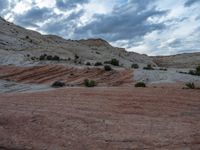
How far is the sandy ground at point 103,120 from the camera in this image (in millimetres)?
11117

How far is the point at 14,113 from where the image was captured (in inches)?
580

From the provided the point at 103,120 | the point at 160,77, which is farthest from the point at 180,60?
the point at 103,120

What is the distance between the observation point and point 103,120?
1318 centimetres

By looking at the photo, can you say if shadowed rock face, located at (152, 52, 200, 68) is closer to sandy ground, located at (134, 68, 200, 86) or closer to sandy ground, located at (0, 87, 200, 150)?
sandy ground, located at (134, 68, 200, 86)

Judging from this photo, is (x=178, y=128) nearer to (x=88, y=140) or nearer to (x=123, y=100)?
(x=88, y=140)

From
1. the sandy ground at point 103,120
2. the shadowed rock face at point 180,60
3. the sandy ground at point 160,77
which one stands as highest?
the shadowed rock face at point 180,60

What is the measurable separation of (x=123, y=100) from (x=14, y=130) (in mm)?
4965

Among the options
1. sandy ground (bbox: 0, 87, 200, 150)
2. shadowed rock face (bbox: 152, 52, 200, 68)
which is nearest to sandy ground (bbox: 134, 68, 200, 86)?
sandy ground (bbox: 0, 87, 200, 150)

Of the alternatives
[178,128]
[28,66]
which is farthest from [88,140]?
[28,66]

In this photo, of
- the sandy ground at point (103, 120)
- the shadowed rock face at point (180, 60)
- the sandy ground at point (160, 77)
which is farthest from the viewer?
the shadowed rock face at point (180, 60)

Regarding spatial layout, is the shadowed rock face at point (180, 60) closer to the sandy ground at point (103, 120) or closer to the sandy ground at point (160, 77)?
the sandy ground at point (160, 77)

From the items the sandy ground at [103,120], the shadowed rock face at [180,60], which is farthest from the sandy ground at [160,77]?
the shadowed rock face at [180,60]

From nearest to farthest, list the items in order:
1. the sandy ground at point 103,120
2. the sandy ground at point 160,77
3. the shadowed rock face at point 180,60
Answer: the sandy ground at point 103,120 < the sandy ground at point 160,77 < the shadowed rock face at point 180,60

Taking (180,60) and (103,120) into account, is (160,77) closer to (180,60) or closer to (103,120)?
(103,120)
